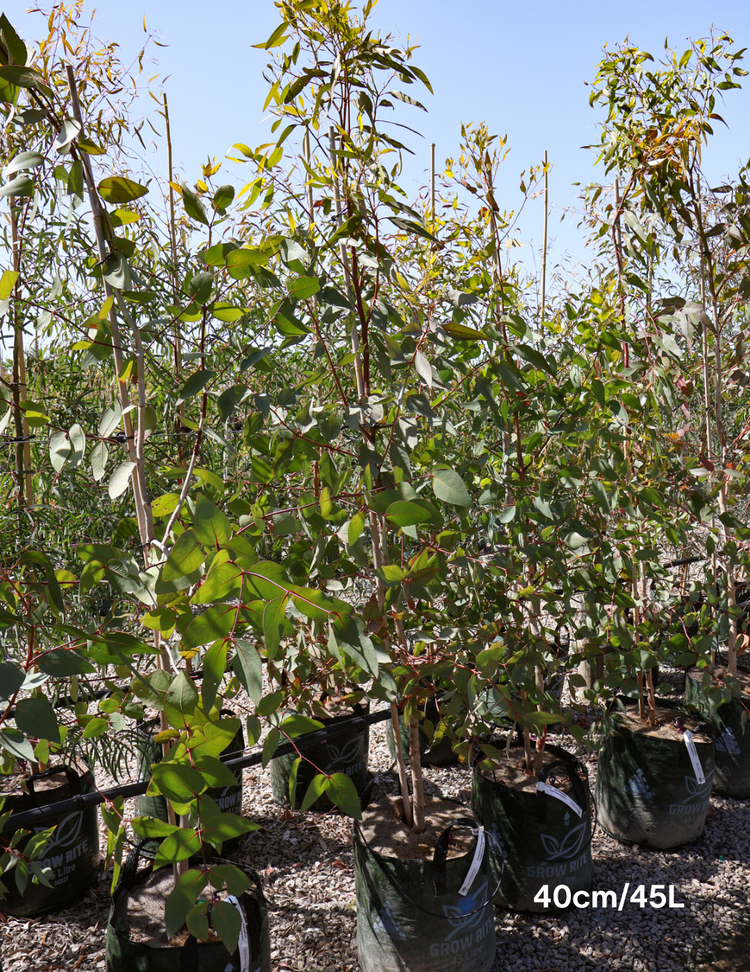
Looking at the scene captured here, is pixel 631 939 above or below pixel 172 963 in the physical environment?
below

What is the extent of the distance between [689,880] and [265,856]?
3.80 feet

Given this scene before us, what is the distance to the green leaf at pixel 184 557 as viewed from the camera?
636 millimetres

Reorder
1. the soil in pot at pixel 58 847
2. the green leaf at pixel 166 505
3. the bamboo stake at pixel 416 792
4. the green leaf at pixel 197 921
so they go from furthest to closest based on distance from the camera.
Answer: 1. the soil in pot at pixel 58 847
2. the bamboo stake at pixel 416 792
3. the green leaf at pixel 166 505
4. the green leaf at pixel 197 921

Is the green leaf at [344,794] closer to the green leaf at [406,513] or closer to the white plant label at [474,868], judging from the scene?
the green leaf at [406,513]

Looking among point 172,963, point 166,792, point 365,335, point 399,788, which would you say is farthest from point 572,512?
point 172,963

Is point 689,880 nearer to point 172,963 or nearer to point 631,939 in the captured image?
point 631,939

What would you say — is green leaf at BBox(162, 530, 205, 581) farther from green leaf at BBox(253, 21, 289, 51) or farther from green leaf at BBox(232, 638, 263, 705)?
green leaf at BBox(253, 21, 289, 51)

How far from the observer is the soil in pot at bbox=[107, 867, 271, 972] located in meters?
1.08

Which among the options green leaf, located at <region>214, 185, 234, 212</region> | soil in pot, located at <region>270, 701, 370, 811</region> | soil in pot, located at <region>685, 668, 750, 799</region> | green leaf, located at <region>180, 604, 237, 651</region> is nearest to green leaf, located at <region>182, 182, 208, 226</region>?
green leaf, located at <region>214, 185, 234, 212</region>

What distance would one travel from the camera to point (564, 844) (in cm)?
165

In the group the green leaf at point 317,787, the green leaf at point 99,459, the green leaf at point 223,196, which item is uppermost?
the green leaf at point 223,196

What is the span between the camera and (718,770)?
2.23 metres

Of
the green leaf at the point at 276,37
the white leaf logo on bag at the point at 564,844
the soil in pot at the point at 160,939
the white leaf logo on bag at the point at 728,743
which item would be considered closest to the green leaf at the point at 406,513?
the green leaf at the point at 276,37

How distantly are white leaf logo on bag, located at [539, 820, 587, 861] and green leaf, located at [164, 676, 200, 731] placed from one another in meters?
1.24
